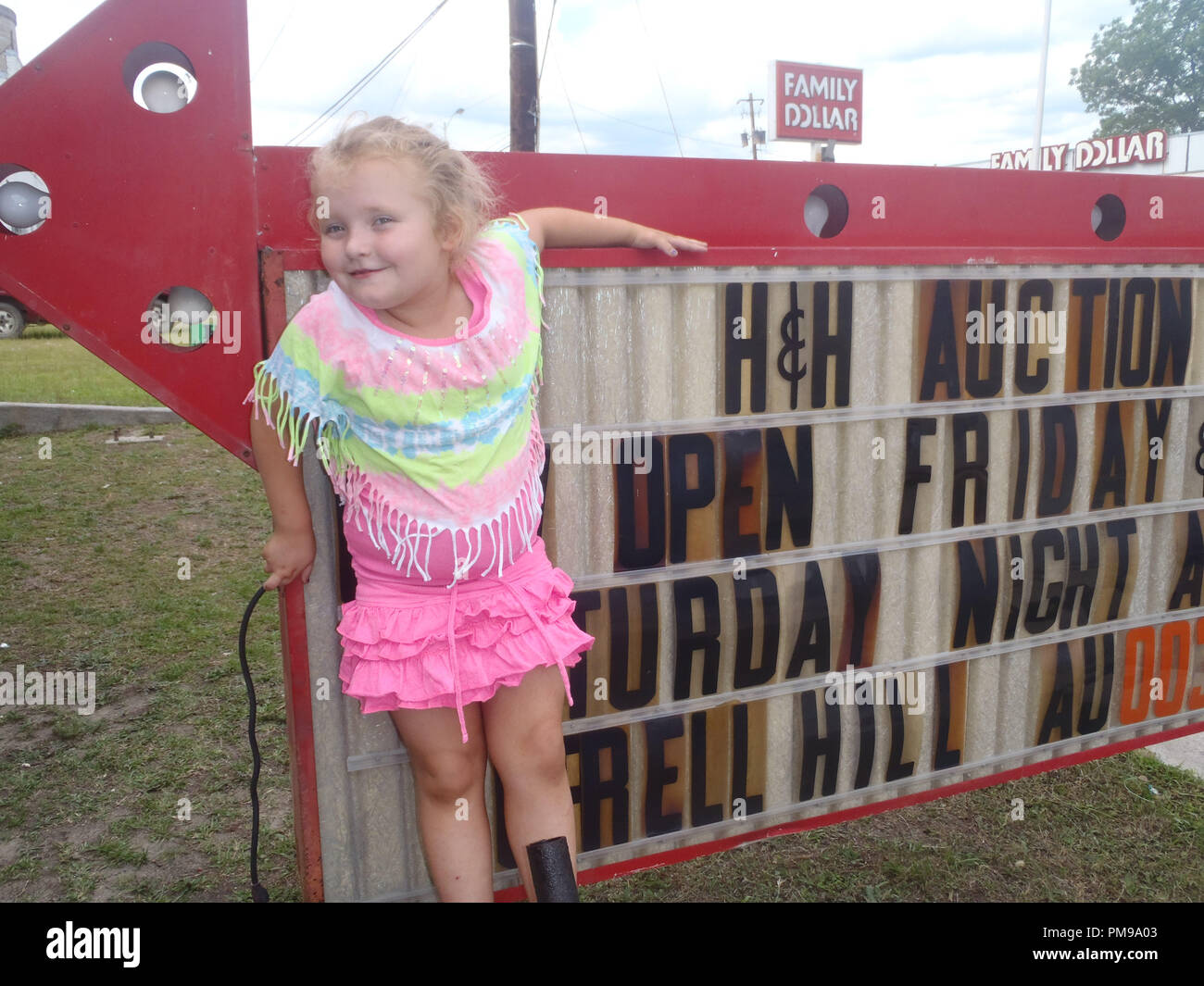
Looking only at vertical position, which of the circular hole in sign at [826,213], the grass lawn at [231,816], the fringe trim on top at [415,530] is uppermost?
the circular hole in sign at [826,213]

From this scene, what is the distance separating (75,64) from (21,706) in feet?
11.6

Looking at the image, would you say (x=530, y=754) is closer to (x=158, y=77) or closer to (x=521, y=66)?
(x=158, y=77)

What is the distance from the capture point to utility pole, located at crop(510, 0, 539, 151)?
10.5 meters

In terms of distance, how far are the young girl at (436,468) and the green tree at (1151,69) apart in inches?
2070

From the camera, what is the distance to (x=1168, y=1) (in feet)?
151

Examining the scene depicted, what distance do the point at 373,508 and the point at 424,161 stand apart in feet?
2.34

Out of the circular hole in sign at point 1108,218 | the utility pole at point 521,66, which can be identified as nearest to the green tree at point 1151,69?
the utility pole at point 521,66

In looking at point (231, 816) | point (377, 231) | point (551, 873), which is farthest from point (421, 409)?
point (231, 816)

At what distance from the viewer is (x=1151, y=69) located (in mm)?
46094

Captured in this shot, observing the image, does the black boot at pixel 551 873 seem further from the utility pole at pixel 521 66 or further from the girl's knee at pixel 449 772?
the utility pole at pixel 521 66

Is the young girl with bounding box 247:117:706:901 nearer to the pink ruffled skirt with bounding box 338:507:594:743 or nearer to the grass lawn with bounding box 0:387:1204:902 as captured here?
the pink ruffled skirt with bounding box 338:507:594:743

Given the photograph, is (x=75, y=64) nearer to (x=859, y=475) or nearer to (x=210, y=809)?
(x=859, y=475)

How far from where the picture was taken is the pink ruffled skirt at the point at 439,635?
2.11m
